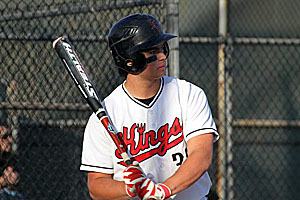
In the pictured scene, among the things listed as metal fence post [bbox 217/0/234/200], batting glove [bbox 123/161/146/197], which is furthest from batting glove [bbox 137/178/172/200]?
metal fence post [bbox 217/0/234/200]

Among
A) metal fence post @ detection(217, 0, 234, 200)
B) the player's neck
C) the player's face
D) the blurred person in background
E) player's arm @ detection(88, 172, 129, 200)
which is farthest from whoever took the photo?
metal fence post @ detection(217, 0, 234, 200)

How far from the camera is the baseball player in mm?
3197

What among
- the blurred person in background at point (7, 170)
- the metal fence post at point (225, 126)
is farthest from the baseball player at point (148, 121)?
the metal fence post at point (225, 126)

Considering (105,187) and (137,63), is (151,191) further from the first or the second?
(137,63)

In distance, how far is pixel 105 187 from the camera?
3.13m

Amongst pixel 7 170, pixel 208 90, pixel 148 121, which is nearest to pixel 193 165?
pixel 148 121

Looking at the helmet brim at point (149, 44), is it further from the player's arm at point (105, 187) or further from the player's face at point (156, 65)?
the player's arm at point (105, 187)

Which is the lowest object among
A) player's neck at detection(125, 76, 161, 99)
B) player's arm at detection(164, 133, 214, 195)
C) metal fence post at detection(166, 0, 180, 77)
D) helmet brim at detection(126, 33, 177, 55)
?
player's arm at detection(164, 133, 214, 195)

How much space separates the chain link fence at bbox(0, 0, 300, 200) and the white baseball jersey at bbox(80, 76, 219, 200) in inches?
56.3

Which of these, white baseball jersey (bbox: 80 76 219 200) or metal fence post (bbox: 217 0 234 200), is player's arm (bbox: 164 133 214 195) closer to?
white baseball jersey (bbox: 80 76 219 200)

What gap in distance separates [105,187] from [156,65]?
2.35ft

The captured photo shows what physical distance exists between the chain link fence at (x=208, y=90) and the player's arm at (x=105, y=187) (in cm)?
Result: 154

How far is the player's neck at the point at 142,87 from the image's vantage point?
328 cm

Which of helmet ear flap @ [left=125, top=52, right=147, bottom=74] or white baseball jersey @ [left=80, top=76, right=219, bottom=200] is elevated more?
helmet ear flap @ [left=125, top=52, right=147, bottom=74]
